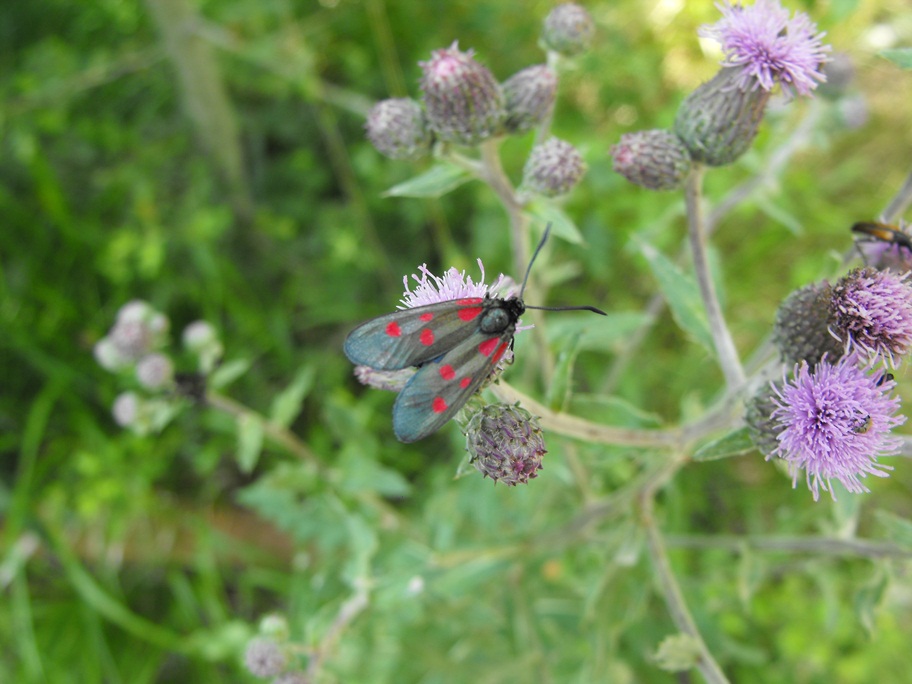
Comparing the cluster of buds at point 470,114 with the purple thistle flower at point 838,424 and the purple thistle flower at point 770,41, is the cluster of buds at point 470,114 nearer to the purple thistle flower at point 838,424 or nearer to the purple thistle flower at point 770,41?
the purple thistle flower at point 770,41

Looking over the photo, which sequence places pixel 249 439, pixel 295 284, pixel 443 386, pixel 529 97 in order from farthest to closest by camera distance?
pixel 295 284 → pixel 249 439 → pixel 529 97 → pixel 443 386

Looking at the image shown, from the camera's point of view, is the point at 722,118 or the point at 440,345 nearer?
the point at 440,345

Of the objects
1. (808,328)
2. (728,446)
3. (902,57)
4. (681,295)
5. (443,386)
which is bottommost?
(728,446)

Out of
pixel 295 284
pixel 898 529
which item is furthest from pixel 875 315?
pixel 295 284

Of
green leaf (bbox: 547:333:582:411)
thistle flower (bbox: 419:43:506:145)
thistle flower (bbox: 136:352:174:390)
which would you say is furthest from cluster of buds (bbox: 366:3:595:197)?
thistle flower (bbox: 136:352:174:390)

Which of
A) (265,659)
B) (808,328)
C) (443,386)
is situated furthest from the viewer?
(265,659)

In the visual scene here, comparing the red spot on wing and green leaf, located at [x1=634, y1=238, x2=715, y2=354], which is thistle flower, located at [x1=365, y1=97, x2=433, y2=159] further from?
the red spot on wing

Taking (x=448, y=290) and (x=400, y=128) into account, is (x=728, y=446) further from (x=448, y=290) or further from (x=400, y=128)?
(x=400, y=128)

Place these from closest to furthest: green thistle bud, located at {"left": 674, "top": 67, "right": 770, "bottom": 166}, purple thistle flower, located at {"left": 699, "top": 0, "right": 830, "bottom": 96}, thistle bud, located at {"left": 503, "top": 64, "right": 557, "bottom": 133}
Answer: purple thistle flower, located at {"left": 699, "top": 0, "right": 830, "bottom": 96}
green thistle bud, located at {"left": 674, "top": 67, "right": 770, "bottom": 166}
thistle bud, located at {"left": 503, "top": 64, "right": 557, "bottom": 133}
